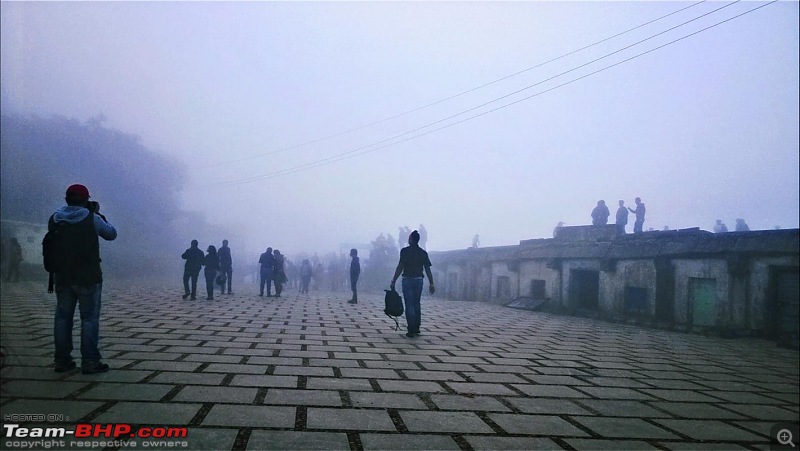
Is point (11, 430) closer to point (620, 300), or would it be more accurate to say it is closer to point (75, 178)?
point (620, 300)

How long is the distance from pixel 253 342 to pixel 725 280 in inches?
455

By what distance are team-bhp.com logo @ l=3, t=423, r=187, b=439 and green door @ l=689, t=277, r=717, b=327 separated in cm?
1308

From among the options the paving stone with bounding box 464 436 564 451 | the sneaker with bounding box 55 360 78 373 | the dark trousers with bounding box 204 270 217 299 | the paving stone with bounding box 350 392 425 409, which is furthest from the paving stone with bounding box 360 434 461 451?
the dark trousers with bounding box 204 270 217 299

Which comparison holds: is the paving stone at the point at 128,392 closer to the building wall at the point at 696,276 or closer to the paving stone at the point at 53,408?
the paving stone at the point at 53,408

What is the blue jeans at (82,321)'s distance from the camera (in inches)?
168

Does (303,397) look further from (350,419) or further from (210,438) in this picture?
(210,438)

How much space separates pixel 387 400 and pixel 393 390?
0.34 meters

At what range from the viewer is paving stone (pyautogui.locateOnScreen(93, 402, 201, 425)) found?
3.02 meters

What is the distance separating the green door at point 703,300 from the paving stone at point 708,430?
9.94 m

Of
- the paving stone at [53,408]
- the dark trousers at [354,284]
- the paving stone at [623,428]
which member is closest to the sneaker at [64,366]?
the paving stone at [53,408]

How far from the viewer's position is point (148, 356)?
5.08 m

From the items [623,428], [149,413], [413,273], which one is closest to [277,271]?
[413,273]

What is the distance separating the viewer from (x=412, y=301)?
8.19 meters

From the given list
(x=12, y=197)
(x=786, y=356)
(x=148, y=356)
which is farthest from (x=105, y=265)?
(x=786, y=356)
